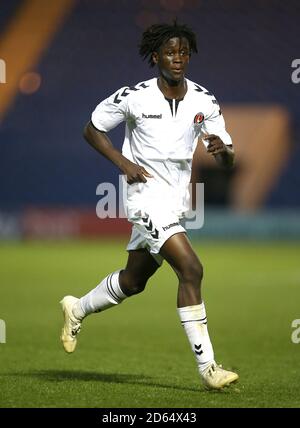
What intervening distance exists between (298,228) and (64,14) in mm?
10667

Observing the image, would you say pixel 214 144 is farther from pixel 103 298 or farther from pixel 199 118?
pixel 103 298

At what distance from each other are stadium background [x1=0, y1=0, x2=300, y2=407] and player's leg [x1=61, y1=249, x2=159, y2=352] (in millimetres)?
12529

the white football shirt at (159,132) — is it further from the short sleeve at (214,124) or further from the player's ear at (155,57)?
the player's ear at (155,57)

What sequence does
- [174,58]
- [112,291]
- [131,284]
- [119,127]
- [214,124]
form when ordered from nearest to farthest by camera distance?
[174,58], [214,124], [131,284], [112,291], [119,127]

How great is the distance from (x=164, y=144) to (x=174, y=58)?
0.66 m

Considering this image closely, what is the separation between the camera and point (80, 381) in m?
7.53

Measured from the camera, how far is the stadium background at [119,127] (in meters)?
25.8

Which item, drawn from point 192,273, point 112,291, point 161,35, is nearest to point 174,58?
point 161,35

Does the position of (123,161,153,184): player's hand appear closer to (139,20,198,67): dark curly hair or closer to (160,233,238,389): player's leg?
(160,233,238,389): player's leg

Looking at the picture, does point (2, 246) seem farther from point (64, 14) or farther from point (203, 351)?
point (203, 351)

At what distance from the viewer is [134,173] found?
23.5 feet

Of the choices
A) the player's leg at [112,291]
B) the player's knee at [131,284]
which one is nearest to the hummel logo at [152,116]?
the player's leg at [112,291]

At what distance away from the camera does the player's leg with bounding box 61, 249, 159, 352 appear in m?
7.70

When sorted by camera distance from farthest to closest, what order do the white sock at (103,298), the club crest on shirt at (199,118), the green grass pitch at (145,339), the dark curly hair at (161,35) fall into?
the white sock at (103,298) → the club crest on shirt at (199,118) → the dark curly hair at (161,35) → the green grass pitch at (145,339)
